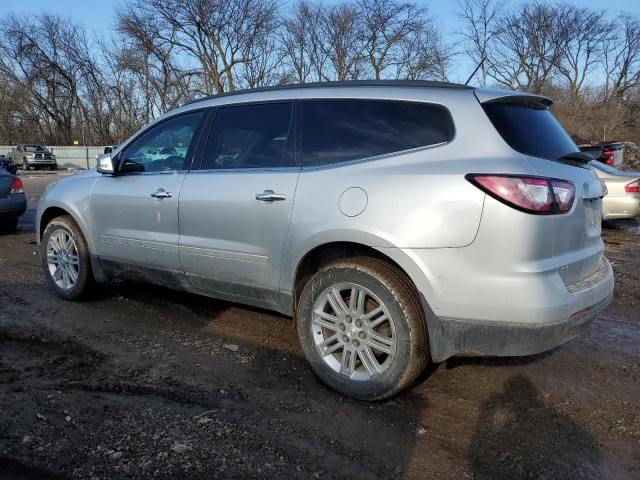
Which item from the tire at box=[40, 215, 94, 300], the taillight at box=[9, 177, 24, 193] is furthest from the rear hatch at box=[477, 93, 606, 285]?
the taillight at box=[9, 177, 24, 193]

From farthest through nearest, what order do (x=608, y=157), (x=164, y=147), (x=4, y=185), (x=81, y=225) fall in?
(x=608, y=157) < (x=4, y=185) < (x=81, y=225) < (x=164, y=147)

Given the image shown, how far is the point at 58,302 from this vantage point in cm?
509

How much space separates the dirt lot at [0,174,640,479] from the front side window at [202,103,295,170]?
135 centimetres

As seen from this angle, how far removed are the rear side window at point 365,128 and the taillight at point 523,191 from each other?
1.27 ft

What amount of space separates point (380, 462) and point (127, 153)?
3.40 metres

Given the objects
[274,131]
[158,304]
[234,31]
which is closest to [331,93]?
[274,131]

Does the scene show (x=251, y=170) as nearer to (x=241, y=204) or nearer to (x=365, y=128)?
(x=241, y=204)

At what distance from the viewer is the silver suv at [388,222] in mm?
2807

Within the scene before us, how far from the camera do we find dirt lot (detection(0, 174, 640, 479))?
2.60 m

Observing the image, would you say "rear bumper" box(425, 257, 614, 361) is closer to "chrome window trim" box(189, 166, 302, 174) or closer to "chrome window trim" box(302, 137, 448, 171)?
"chrome window trim" box(302, 137, 448, 171)

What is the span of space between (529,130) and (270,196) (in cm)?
158

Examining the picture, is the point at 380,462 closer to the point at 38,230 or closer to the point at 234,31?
the point at 38,230

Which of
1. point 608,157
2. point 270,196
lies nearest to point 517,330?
point 270,196

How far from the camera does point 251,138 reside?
3.90m
